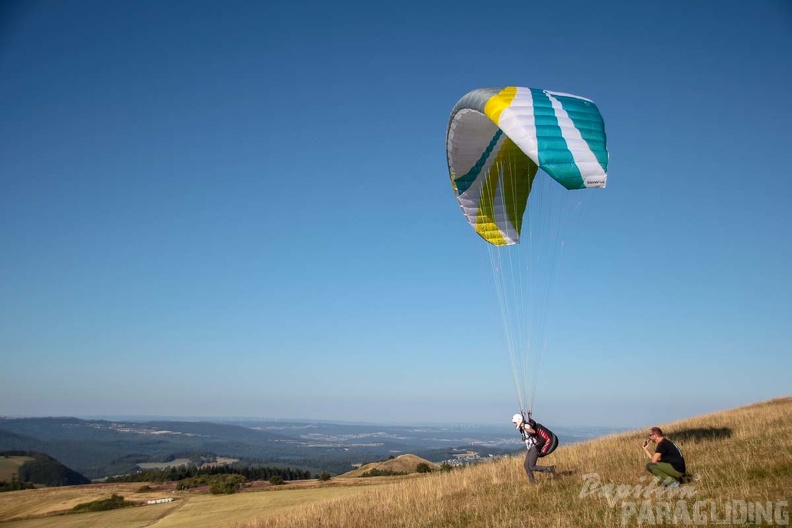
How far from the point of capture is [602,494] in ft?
28.4

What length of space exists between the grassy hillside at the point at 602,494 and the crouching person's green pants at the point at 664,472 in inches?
8.8

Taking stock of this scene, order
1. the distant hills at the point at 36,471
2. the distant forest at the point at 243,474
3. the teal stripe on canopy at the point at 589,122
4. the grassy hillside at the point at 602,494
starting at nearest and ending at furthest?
the grassy hillside at the point at 602,494 < the teal stripe on canopy at the point at 589,122 < the distant forest at the point at 243,474 < the distant hills at the point at 36,471

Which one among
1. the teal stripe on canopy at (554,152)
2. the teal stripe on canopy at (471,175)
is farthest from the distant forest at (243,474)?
the teal stripe on canopy at (554,152)

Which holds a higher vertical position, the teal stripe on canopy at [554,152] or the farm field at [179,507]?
the teal stripe on canopy at [554,152]

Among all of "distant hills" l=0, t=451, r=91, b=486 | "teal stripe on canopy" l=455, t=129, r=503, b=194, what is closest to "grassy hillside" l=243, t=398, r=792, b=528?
"teal stripe on canopy" l=455, t=129, r=503, b=194

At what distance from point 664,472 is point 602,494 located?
1.17 meters

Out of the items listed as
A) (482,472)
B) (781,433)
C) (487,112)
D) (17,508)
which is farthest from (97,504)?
(781,433)

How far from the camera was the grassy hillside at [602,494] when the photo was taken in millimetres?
7168

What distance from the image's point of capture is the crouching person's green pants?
8.62 metres

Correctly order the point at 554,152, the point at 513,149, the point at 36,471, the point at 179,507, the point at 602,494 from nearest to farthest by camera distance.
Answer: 1. the point at 602,494
2. the point at 554,152
3. the point at 513,149
4. the point at 179,507
5. the point at 36,471

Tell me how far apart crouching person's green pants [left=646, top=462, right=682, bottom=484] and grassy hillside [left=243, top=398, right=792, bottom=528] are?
223 millimetres

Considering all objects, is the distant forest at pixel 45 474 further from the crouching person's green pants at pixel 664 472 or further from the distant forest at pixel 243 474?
the crouching person's green pants at pixel 664 472

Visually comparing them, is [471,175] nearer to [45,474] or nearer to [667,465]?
[667,465]

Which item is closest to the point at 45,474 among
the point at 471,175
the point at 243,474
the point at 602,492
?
the point at 243,474
